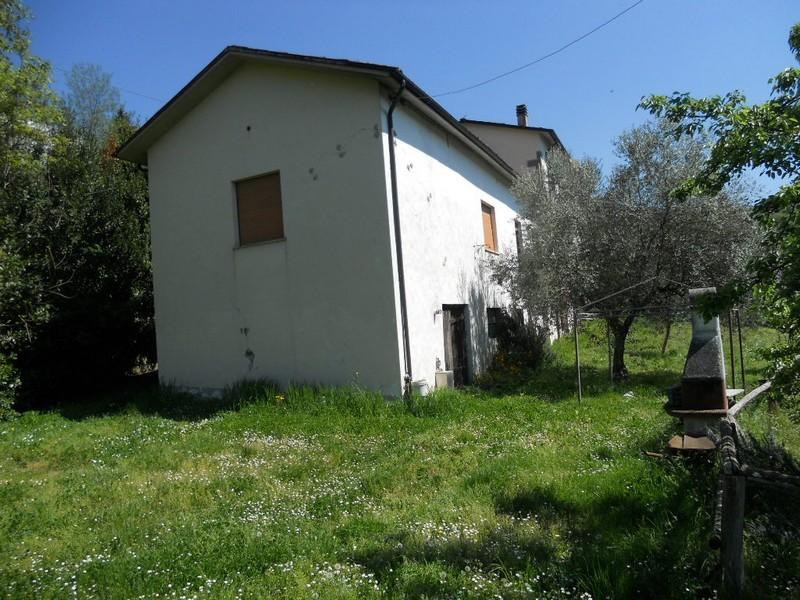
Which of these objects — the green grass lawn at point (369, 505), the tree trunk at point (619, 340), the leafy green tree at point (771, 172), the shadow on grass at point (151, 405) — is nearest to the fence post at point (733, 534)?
the green grass lawn at point (369, 505)

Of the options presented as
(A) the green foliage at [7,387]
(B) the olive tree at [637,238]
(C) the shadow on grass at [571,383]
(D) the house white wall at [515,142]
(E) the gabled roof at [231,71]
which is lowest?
(C) the shadow on grass at [571,383]

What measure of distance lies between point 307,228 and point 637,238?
21.2 feet

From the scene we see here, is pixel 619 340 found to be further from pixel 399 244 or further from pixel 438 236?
pixel 399 244

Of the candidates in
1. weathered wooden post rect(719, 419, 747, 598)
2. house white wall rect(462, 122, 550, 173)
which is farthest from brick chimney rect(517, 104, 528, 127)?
weathered wooden post rect(719, 419, 747, 598)

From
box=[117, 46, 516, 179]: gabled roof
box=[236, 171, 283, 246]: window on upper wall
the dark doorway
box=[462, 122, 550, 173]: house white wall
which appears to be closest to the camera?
box=[117, 46, 516, 179]: gabled roof

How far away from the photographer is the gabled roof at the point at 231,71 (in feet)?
29.5

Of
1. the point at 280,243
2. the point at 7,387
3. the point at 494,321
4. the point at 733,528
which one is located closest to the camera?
the point at 733,528

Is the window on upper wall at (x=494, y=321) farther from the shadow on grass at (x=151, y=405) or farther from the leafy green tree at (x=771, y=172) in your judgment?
the leafy green tree at (x=771, y=172)

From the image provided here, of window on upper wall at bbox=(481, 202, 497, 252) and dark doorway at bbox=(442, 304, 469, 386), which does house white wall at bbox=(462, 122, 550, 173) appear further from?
dark doorway at bbox=(442, 304, 469, 386)

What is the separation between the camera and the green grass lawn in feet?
11.5

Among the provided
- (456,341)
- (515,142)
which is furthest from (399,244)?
(515,142)

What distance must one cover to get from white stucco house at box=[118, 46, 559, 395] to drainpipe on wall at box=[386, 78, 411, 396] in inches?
1.1

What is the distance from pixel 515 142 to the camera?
19844 mm

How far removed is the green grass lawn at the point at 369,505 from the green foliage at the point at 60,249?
3300 mm
